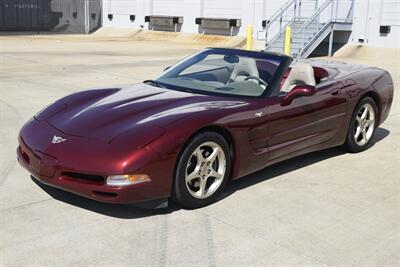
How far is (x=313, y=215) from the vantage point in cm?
429

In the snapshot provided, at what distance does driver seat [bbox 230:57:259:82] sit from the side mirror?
1.52ft

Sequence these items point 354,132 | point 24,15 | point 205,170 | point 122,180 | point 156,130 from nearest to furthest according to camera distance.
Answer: point 122,180
point 156,130
point 205,170
point 354,132
point 24,15

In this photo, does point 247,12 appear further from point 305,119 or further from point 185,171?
point 185,171

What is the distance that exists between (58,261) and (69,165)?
2.67 ft

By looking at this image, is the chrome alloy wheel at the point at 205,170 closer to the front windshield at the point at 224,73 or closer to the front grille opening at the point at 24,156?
the front windshield at the point at 224,73

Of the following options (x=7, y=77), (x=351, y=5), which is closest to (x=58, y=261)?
(x=7, y=77)

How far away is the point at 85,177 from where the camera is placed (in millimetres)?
3904

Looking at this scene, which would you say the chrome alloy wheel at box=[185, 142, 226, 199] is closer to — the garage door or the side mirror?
the side mirror

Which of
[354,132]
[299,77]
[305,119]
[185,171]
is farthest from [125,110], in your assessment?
[354,132]

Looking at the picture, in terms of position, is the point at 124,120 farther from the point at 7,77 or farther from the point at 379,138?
the point at 7,77

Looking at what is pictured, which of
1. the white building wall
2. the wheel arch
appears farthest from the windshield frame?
the white building wall

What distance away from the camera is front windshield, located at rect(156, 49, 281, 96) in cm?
511

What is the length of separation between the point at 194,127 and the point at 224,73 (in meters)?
1.48

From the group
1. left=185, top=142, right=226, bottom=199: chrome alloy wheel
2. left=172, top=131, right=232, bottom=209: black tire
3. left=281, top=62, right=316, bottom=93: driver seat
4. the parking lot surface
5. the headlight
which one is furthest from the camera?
left=281, top=62, right=316, bottom=93: driver seat
